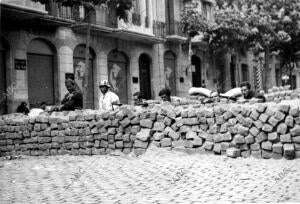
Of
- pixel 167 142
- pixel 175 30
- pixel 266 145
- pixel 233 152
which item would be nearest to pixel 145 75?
pixel 175 30

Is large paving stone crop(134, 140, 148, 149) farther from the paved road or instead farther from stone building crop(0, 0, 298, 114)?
stone building crop(0, 0, 298, 114)

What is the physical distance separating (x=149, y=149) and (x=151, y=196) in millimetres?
3910

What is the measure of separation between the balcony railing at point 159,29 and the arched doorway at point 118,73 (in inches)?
114

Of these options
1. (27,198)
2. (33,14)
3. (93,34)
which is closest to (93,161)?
(27,198)

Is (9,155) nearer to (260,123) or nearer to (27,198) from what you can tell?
(27,198)

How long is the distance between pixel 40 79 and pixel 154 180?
13.1 m

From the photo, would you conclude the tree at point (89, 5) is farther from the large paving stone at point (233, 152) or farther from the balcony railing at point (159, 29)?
the large paving stone at point (233, 152)

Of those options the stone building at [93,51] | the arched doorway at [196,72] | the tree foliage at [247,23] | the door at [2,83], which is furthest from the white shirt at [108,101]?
the arched doorway at [196,72]

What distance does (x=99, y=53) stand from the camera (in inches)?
920

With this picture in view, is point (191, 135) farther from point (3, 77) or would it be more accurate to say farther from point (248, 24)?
point (248, 24)

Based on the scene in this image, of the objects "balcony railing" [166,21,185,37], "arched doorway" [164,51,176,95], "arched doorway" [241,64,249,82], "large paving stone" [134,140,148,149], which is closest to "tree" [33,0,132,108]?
"large paving stone" [134,140,148,149]

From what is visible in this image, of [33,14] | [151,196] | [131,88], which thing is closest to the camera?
[151,196]

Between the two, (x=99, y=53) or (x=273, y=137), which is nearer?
(x=273, y=137)

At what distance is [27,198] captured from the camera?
7.05 metres
